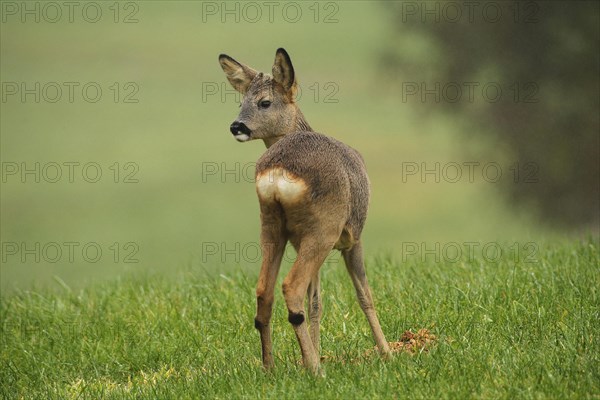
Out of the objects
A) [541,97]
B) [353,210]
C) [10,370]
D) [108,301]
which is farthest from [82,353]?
[541,97]

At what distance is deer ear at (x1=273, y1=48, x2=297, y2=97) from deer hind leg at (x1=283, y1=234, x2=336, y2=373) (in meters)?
1.88

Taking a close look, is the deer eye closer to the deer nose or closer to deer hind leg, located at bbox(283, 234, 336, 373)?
the deer nose

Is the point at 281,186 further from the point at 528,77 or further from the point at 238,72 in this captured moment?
the point at 528,77

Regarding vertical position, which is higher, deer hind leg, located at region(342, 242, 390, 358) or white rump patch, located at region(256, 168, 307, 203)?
white rump patch, located at region(256, 168, 307, 203)

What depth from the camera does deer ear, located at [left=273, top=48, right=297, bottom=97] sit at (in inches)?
317

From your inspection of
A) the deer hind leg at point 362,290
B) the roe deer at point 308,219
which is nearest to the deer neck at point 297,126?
the roe deer at point 308,219

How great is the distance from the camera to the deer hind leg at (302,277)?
670 cm

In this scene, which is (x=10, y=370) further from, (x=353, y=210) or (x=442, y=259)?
(x=442, y=259)

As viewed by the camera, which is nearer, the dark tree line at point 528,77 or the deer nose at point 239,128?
the deer nose at point 239,128

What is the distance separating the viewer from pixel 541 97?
579 inches

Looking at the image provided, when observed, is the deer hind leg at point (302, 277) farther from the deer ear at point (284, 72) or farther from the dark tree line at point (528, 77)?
the dark tree line at point (528, 77)

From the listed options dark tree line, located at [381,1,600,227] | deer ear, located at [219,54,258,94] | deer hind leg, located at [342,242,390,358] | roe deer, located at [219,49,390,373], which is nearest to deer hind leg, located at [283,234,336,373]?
roe deer, located at [219,49,390,373]

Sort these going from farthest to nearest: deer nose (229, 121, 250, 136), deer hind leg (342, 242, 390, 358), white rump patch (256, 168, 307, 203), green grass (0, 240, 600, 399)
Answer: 1. deer nose (229, 121, 250, 136)
2. deer hind leg (342, 242, 390, 358)
3. green grass (0, 240, 600, 399)
4. white rump patch (256, 168, 307, 203)

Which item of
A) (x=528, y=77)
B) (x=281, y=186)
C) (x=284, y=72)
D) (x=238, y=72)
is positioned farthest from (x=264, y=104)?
(x=528, y=77)
